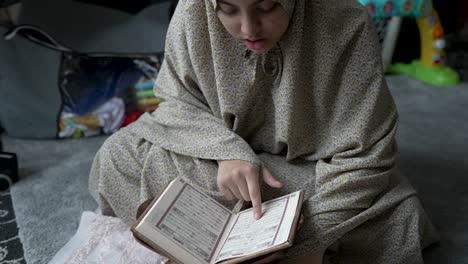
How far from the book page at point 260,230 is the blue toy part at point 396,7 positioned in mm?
1157

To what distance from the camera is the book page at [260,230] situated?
0.72 meters

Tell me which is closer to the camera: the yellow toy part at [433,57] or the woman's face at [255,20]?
the woman's face at [255,20]

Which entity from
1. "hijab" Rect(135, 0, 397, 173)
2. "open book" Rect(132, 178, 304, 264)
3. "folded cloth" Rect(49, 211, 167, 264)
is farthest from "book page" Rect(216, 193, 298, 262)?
"folded cloth" Rect(49, 211, 167, 264)

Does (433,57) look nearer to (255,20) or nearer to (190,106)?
(190,106)

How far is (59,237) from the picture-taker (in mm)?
1067

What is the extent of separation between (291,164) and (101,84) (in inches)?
31.4

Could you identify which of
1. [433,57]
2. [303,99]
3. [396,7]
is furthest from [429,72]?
[303,99]

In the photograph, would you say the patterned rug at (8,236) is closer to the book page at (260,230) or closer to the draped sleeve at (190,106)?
the draped sleeve at (190,106)

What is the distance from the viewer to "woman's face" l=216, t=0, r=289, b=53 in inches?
29.6

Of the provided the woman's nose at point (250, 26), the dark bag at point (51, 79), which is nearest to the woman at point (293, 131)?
the woman's nose at point (250, 26)

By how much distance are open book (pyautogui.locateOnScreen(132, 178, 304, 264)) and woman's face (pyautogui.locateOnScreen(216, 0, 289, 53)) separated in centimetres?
26

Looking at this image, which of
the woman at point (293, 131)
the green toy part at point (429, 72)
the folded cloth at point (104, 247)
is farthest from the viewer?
the green toy part at point (429, 72)

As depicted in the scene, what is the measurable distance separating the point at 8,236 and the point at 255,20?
2.38ft

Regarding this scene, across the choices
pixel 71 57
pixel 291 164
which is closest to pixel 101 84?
pixel 71 57
